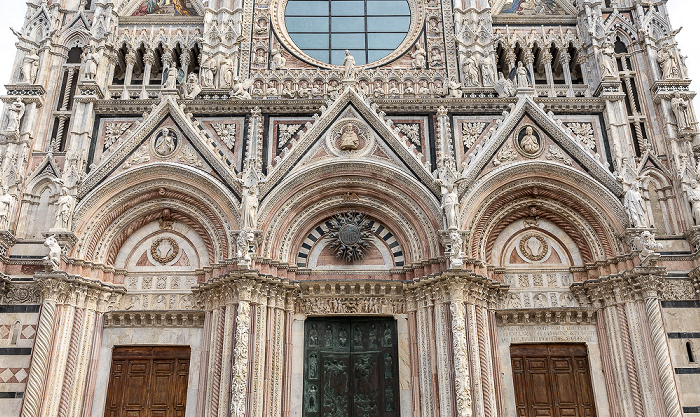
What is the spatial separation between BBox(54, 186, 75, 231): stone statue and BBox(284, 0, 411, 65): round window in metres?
7.68

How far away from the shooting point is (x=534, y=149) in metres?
15.5

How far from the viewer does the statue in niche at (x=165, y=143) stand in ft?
51.0

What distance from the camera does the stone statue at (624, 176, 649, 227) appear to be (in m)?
14.1

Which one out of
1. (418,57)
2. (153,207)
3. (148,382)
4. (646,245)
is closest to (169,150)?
(153,207)

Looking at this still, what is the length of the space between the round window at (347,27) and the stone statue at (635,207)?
766 cm

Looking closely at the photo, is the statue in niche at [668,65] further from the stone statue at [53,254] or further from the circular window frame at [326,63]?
the stone statue at [53,254]

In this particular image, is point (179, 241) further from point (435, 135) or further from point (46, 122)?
point (435, 135)

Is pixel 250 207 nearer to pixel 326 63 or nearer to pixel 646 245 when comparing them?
pixel 326 63

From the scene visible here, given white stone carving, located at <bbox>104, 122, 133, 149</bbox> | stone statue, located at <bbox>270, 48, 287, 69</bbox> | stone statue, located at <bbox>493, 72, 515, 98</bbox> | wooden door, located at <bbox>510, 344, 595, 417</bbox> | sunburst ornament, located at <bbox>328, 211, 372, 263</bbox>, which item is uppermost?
stone statue, located at <bbox>270, 48, 287, 69</bbox>

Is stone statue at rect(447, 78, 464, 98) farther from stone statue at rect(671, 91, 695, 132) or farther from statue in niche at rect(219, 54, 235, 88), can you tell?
statue in niche at rect(219, 54, 235, 88)

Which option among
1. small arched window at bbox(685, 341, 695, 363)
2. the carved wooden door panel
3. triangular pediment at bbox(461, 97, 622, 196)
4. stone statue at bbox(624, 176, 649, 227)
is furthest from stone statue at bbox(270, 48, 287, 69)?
small arched window at bbox(685, 341, 695, 363)

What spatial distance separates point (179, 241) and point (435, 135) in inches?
270

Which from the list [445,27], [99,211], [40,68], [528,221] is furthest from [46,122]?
[528,221]

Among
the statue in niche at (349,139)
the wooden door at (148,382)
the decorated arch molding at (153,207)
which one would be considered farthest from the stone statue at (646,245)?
the wooden door at (148,382)
